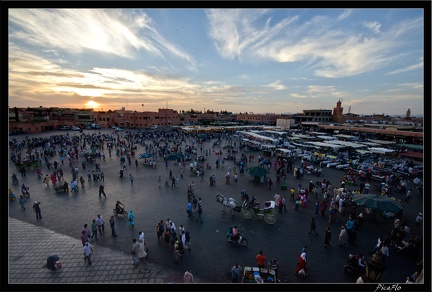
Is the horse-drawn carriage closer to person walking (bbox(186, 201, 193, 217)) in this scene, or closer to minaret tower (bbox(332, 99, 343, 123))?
person walking (bbox(186, 201, 193, 217))

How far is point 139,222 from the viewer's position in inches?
409

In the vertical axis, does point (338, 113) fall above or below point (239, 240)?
above

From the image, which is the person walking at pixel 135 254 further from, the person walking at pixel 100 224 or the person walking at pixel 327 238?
the person walking at pixel 327 238

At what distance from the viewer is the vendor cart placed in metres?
6.29

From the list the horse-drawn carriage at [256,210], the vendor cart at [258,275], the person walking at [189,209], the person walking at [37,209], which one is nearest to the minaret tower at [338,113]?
the horse-drawn carriage at [256,210]

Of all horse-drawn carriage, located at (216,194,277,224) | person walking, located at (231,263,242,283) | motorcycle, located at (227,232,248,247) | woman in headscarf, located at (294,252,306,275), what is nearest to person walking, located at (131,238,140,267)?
person walking, located at (231,263,242,283)

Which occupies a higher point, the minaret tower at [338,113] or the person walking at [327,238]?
the minaret tower at [338,113]

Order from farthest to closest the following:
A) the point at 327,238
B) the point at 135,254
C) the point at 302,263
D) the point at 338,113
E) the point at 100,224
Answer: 1. the point at 338,113
2. the point at 100,224
3. the point at 327,238
4. the point at 135,254
5. the point at 302,263

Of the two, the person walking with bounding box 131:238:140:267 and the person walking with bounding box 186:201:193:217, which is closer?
the person walking with bounding box 131:238:140:267

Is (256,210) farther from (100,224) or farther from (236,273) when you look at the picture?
(100,224)

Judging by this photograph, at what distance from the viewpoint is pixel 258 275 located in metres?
6.31

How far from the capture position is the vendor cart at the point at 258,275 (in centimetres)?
629

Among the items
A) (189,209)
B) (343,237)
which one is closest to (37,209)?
(189,209)

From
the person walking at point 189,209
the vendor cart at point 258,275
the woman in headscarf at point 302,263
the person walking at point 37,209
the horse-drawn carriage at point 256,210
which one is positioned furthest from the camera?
the person walking at point 189,209
